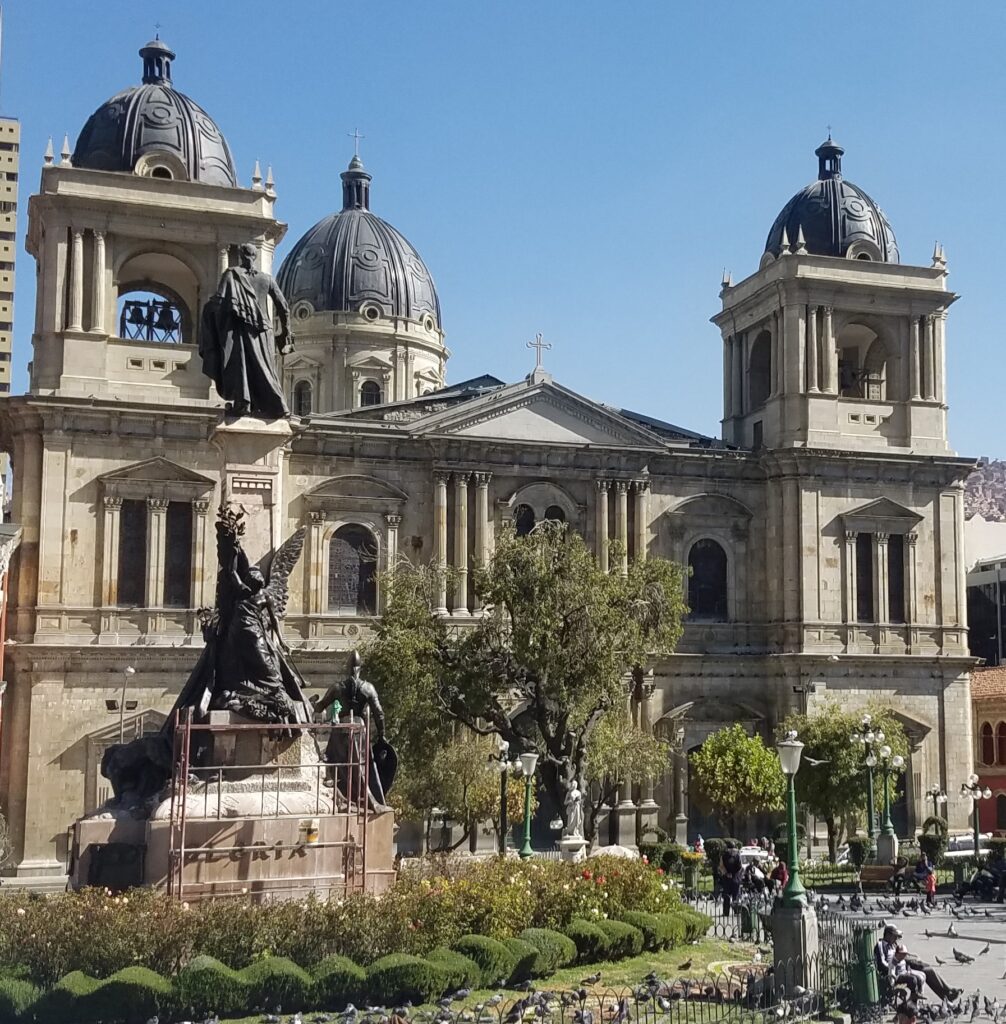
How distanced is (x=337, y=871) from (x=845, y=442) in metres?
33.3

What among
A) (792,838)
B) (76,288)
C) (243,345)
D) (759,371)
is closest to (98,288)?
(76,288)

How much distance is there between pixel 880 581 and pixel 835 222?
12260 mm

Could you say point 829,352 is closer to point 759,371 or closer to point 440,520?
point 759,371

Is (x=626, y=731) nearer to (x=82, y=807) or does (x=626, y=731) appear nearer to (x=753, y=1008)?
(x=82, y=807)

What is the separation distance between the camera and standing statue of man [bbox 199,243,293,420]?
19359mm

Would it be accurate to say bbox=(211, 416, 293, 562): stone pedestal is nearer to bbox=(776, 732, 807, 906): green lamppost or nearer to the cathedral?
bbox=(776, 732, 807, 906): green lamppost

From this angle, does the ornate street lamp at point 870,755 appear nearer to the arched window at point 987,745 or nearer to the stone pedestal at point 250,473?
the stone pedestal at point 250,473

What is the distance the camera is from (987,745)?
2327 inches

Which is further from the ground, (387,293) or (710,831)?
(387,293)

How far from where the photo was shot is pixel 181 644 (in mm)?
40844

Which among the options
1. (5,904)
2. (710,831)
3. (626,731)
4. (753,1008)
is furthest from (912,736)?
(5,904)

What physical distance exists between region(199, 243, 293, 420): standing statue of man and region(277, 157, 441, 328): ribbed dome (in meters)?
39.4

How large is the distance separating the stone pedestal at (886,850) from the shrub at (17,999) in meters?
25.7

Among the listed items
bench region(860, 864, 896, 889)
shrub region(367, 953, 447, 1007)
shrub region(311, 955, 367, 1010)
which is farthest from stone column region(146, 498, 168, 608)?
shrub region(311, 955, 367, 1010)
